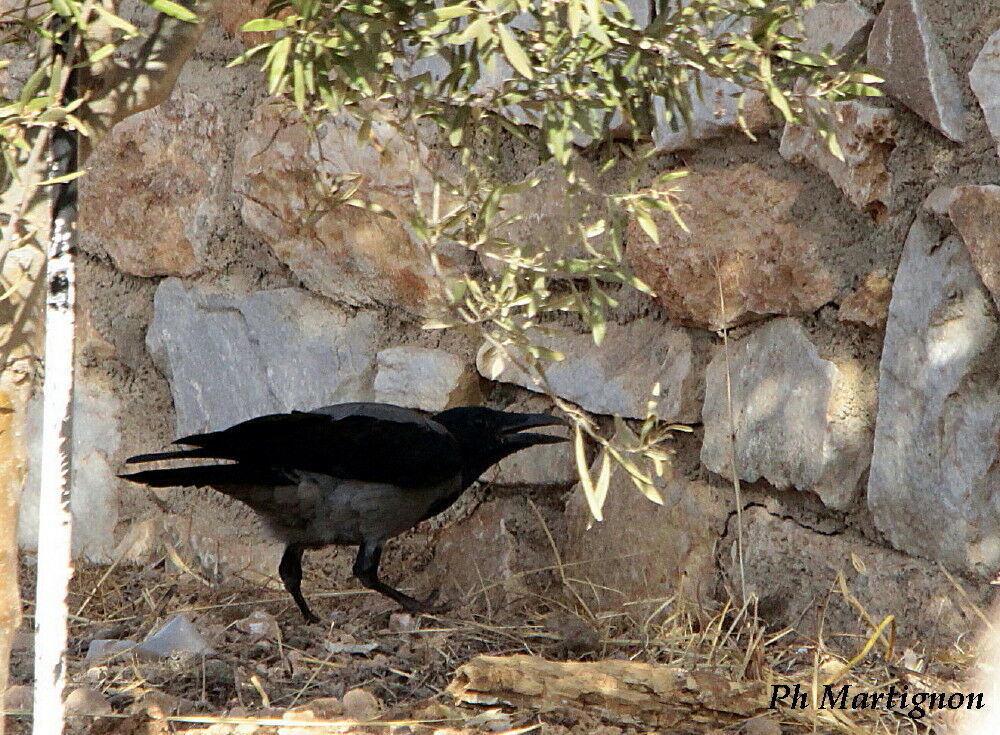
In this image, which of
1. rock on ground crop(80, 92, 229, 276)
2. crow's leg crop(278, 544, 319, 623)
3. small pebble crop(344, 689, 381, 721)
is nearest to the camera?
small pebble crop(344, 689, 381, 721)

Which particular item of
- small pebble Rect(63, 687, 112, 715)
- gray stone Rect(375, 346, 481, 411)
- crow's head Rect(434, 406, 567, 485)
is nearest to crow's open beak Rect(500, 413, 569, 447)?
crow's head Rect(434, 406, 567, 485)

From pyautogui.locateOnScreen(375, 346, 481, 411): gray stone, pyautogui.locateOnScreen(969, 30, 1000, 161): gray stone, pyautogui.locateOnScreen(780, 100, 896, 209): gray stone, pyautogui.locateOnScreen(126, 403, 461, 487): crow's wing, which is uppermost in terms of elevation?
pyautogui.locateOnScreen(969, 30, 1000, 161): gray stone

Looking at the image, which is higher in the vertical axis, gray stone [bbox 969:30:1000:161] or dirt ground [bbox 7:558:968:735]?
gray stone [bbox 969:30:1000:161]

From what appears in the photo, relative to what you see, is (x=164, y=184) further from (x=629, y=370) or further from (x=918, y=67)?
(x=918, y=67)

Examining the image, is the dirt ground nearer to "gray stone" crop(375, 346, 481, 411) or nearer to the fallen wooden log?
the fallen wooden log

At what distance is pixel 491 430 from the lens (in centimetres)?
288

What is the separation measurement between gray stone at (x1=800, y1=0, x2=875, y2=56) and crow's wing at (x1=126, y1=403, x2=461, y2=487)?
1215 millimetres

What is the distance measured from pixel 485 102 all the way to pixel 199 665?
1300 mm

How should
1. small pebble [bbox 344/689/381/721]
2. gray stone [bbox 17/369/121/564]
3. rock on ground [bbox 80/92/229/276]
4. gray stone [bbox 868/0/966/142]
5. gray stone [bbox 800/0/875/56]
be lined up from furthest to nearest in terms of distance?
1. gray stone [bbox 17/369/121/564]
2. rock on ground [bbox 80/92/229/276]
3. gray stone [bbox 800/0/875/56]
4. gray stone [bbox 868/0/966/142]
5. small pebble [bbox 344/689/381/721]

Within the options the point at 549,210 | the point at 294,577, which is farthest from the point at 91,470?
the point at 549,210

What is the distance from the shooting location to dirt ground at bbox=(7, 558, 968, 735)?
2008 mm

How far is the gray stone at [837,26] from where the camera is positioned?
2.30 metres

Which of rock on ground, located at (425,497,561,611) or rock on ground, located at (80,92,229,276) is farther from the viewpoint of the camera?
rock on ground, located at (80,92,229,276)

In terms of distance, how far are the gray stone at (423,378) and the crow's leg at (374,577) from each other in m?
0.39
